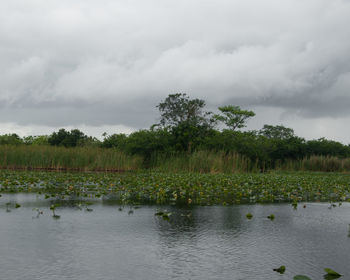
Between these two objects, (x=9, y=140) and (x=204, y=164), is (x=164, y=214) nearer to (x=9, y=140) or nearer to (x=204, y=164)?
(x=204, y=164)

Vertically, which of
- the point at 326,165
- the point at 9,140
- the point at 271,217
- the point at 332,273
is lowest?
the point at 332,273

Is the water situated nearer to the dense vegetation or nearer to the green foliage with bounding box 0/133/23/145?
the dense vegetation

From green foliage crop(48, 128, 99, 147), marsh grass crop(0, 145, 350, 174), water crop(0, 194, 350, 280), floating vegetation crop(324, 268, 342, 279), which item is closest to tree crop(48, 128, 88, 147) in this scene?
green foliage crop(48, 128, 99, 147)

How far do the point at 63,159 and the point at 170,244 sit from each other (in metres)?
21.4

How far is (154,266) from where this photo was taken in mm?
4504

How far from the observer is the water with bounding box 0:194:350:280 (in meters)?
4.37

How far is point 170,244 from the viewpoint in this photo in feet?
18.1

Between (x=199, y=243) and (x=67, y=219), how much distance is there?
2787mm

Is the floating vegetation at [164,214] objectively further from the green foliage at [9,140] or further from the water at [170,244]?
the green foliage at [9,140]

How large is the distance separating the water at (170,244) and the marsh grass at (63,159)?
1689 centimetres

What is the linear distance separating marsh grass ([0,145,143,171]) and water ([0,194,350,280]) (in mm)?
16888

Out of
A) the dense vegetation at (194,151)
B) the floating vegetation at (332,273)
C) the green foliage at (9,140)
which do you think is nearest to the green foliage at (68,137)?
the green foliage at (9,140)

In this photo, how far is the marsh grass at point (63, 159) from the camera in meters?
25.4

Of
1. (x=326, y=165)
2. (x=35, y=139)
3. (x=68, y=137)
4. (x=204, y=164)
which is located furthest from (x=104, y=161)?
(x=35, y=139)
